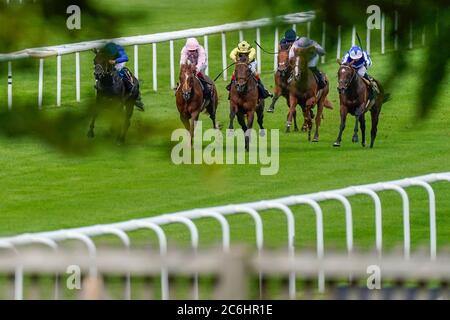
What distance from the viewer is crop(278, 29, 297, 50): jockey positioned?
187 centimetres

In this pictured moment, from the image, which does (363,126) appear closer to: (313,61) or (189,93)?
(189,93)

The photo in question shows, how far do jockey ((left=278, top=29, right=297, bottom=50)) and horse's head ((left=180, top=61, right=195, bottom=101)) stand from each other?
16436 millimetres

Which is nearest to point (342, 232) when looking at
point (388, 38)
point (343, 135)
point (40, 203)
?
point (40, 203)

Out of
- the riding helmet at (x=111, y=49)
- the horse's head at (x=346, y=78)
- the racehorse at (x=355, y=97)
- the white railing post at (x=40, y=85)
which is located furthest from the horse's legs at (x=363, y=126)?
the riding helmet at (x=111, y=49)

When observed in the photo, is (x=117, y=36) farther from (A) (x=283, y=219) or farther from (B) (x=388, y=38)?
(A) (x=283, y=219)

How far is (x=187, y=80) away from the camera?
18.5 meters

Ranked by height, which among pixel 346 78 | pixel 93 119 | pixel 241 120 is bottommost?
pixel 93 119

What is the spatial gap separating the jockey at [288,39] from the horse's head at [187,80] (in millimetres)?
16436

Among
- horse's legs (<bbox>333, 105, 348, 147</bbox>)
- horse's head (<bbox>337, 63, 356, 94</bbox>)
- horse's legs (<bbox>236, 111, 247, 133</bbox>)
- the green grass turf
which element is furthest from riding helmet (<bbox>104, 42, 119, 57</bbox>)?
horse's legs (<bbox>236, 111, 247, 133</bbox>)

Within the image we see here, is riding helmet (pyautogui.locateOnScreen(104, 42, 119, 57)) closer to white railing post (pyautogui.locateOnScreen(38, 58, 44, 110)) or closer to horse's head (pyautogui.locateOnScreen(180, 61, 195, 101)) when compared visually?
white railing post (pyautogui.locateOnScreen(38, 58, 44, 110))

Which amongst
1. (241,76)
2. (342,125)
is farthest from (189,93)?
(342,125)

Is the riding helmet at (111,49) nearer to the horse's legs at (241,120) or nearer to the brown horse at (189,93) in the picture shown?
the brown horse at (189,93)

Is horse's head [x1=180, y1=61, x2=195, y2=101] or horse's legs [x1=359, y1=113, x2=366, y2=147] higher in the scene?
horse's head [x1=180, y1=61, x2=195, y2=101]

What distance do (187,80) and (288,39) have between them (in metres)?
16.6
